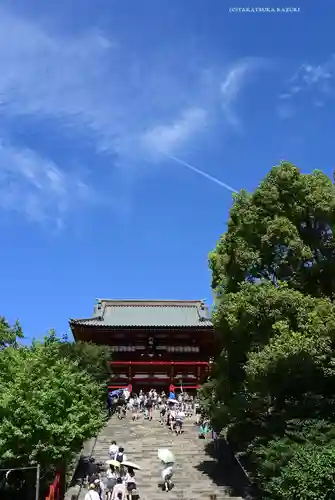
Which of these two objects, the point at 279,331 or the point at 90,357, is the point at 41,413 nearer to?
the point at 279,331

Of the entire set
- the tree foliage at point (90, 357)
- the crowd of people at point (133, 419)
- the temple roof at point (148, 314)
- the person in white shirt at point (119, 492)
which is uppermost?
the temple roof at point (148, 314)

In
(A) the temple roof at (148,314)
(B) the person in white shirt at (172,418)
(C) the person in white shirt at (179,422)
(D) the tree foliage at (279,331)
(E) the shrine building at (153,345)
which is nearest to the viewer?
(D) the tree foliage at (279,331)

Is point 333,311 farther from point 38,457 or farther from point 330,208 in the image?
point 38,457

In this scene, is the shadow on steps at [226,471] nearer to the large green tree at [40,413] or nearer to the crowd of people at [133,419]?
the crowd of people at [133,419]

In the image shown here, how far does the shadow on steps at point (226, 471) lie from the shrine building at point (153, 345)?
45.8ft

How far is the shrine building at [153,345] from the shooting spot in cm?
3734

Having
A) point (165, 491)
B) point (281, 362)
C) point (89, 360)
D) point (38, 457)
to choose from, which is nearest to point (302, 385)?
point (281, 362)

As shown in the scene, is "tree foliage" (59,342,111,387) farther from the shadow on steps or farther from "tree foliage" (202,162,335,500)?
"tree foliage" (202,162,335,500)

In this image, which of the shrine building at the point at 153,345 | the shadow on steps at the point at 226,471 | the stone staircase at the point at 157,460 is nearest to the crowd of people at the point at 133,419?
the stone staircase at the point at 157,460

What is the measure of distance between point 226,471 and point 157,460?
114 inches

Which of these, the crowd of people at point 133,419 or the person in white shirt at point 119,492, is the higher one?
the crowd of people at point 133,419

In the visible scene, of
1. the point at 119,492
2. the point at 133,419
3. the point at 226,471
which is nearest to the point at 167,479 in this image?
the point at 226,471

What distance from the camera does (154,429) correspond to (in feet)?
85.9

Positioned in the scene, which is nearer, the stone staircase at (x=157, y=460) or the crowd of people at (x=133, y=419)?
the crowd of people at (x=133, y=419)
